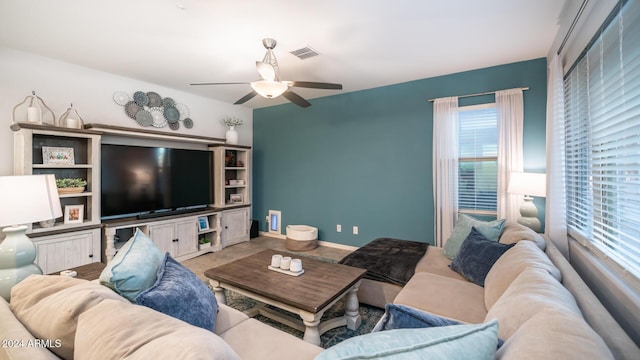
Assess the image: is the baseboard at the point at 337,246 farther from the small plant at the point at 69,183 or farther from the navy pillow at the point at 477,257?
the small plant at the point at 69,183

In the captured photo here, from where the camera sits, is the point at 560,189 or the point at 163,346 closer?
the point at 163,346

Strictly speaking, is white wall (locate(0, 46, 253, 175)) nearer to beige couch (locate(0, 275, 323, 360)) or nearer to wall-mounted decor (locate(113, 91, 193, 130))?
wall-mounted decor (locate(113, 91, 193, 130))

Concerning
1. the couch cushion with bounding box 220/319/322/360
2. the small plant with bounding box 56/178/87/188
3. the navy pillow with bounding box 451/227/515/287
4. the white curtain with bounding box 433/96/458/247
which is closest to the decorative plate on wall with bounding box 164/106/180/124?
the small plant with bounding box 56/178/87/188

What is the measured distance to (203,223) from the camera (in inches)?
169

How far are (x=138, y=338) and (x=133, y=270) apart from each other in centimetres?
64

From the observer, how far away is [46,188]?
1.68 metres

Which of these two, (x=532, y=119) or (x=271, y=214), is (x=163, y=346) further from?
(x=271, y=214)

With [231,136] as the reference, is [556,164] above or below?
below

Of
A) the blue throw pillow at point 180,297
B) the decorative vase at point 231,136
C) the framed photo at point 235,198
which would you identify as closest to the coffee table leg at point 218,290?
the blue throw pillow at point 180,297

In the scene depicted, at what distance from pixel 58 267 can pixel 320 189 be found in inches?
135

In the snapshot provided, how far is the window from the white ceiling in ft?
2.00

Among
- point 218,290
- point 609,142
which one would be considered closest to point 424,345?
point 609,142

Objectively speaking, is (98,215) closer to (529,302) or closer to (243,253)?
(243,253)

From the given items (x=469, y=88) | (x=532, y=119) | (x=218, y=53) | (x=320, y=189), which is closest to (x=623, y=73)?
(x=532, y=119)
